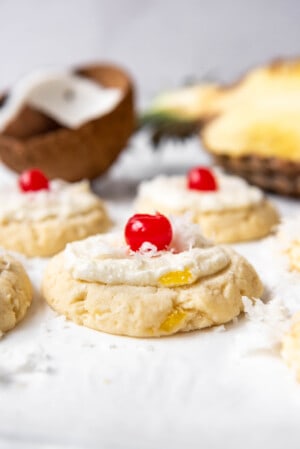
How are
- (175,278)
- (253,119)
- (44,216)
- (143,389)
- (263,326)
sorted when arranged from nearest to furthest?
(143,389) < (263,326) < (175,278) < (44,216) < (253,119)

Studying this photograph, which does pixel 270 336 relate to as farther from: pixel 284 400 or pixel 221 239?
pixel 221 239

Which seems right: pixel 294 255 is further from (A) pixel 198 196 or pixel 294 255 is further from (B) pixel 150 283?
(B) pixel 150 283

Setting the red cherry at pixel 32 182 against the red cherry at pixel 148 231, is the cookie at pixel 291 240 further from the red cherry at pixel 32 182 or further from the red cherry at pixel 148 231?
the red cherry at pixel 32 182

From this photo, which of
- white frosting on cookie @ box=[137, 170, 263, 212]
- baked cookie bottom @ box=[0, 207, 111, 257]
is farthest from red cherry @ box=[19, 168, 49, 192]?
white frosting on cookie @ box=[137, 170, 263, 212]

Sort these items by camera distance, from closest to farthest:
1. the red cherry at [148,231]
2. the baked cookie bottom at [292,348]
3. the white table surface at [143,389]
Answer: the white table surface at [143,389] < the baked cookie bottom at [292,348] < the red cherry at [148,231]

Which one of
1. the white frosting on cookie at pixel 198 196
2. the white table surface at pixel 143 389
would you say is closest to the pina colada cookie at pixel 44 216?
the white frosting on cookie at pixel 198 196

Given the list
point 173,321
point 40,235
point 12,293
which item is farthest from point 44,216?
point 173,321
